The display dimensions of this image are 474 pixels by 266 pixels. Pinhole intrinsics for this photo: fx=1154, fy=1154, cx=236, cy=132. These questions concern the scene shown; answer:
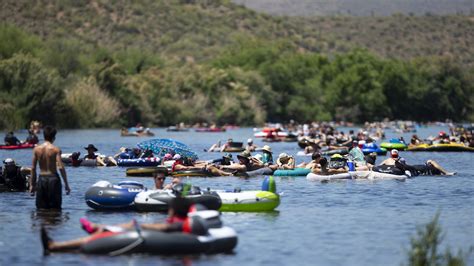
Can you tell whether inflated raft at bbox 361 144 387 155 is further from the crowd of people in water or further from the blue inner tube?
the blue inner tube

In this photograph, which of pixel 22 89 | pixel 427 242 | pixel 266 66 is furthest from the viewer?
pixel 266 66

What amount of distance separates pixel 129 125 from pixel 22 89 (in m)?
24.8

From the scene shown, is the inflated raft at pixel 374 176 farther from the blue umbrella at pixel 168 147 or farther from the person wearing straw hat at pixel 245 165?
the blue umbrella at pixel 168 147

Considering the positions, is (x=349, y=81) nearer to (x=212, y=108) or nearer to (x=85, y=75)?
(x=212, y=108)

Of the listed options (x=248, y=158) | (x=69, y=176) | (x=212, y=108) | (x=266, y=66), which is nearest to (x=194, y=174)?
(x=248, y=158)

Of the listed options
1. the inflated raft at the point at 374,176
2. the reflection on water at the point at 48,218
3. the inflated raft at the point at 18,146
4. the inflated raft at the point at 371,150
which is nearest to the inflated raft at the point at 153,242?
the reflection on water at the point at 48,218

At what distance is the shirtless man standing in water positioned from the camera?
28.9 metres

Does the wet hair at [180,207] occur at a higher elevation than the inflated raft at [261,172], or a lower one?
higher

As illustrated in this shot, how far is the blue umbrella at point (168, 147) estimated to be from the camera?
173ft

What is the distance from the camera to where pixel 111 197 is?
32.3 m

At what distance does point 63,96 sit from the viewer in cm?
10781

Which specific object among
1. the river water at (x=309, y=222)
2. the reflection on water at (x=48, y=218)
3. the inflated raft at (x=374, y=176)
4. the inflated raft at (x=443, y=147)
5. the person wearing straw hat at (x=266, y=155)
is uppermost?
the person wearing straw hat at (x=266, y=155)

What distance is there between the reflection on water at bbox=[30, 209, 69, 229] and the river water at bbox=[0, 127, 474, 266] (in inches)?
1.0

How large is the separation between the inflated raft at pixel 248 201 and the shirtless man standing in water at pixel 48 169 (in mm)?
5196
